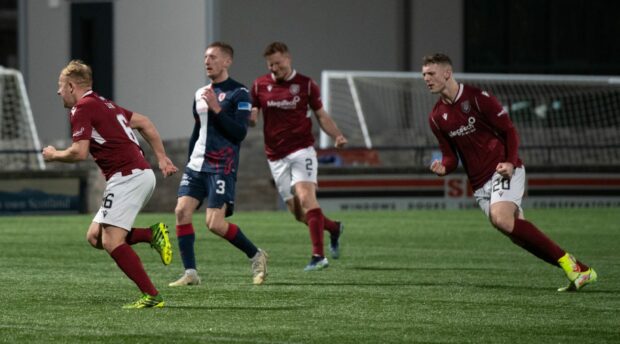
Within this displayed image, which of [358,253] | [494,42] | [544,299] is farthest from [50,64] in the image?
[544,299]

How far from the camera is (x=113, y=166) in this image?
978 centimetres

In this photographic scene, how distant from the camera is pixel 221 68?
1174 centimetres

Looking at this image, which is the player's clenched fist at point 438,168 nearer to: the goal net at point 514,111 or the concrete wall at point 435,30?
the goal net at point 514,111

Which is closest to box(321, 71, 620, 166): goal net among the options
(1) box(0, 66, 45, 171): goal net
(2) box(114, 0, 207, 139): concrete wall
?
(2) box(114, 0, 207, 139): concrete wall

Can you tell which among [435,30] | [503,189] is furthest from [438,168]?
[435,30]

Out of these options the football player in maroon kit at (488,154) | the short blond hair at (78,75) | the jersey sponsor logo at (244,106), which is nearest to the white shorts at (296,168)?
the jersey sponsor logo at (244,106)

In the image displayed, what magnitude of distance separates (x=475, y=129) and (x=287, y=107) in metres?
3.04

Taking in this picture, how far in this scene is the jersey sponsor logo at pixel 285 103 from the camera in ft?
45.6

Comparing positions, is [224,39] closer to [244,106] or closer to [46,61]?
[46,61]

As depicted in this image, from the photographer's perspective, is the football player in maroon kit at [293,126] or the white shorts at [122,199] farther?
the football player in maroon kit at [293,126]

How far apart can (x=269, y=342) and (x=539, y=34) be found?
87.7 ft

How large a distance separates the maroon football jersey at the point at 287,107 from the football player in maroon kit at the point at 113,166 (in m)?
4.10

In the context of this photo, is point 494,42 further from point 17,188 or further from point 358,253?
point 358,253

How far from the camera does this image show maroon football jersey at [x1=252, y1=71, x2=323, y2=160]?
547 inches
